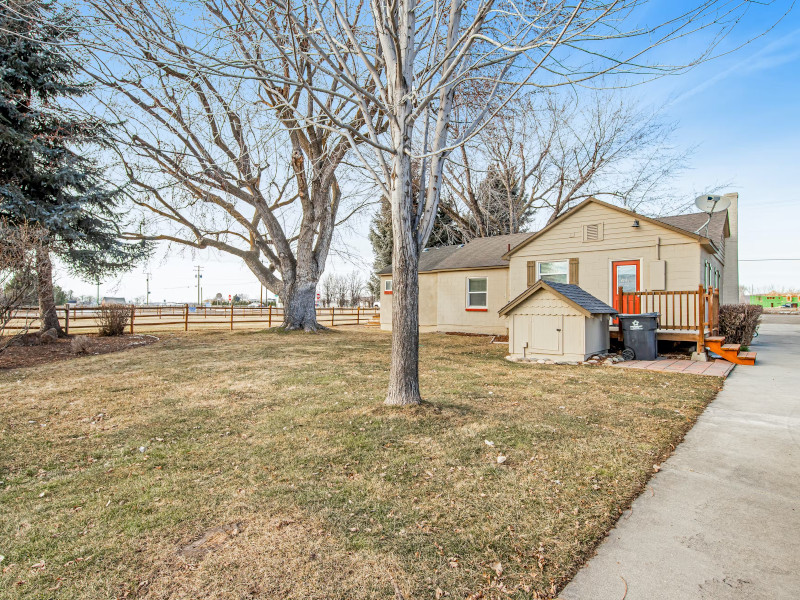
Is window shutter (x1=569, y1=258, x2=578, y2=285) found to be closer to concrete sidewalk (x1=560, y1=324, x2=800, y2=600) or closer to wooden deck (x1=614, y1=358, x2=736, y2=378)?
wooden deck (x1=614, y1=358, x2=736, y2=378)

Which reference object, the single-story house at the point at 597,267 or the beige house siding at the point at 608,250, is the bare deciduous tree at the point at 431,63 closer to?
the single-story house at the point at 597,267

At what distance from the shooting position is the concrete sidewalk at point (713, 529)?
1.99 metres

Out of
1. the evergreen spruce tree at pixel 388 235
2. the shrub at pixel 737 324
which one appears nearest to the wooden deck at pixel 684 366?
the shrub at pixel 737 324

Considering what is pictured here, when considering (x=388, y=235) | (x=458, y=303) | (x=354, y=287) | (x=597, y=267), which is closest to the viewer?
(x=597, y=267)

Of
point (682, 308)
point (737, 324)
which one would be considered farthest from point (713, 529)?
point (737, 324)

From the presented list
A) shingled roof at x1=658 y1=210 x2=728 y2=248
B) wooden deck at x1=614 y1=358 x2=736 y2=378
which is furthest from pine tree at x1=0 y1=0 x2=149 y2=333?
shingled roof at x1=658 y1=210 x2=728 y2=248

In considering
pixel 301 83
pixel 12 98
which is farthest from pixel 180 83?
pixel 12 98

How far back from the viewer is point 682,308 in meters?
10.2

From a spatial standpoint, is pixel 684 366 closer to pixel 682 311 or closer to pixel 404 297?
pixel 682 311

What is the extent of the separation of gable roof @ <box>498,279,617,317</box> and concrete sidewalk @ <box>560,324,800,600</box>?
13.8ft

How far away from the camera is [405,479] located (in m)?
3.11

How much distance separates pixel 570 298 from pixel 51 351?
1168 centimetres

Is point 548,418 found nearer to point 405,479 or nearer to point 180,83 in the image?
point 405,479

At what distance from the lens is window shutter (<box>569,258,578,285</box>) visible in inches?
490
